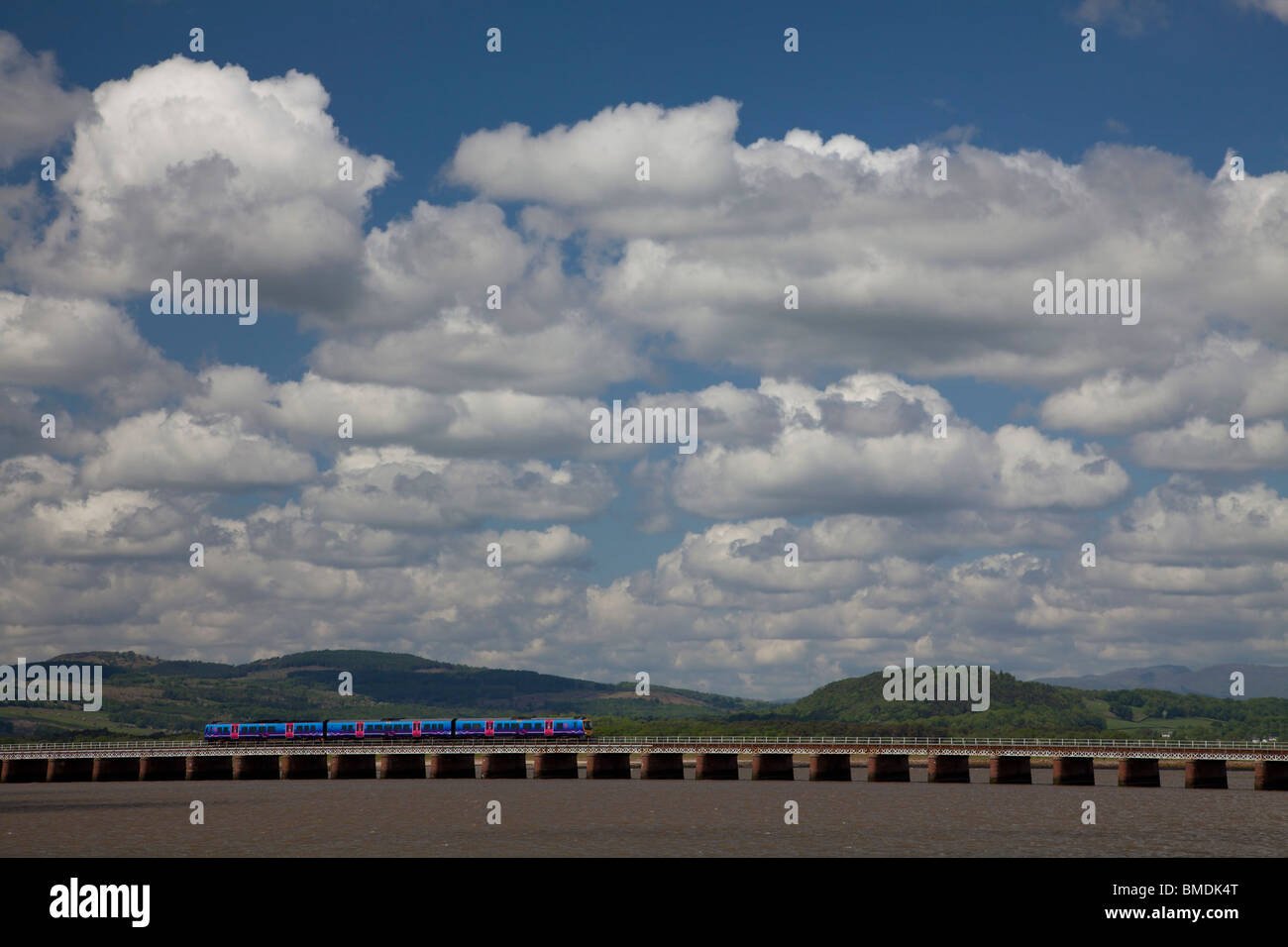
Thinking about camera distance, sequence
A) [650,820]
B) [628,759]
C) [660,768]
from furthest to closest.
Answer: [660,768] → [628,759] → [650,820]

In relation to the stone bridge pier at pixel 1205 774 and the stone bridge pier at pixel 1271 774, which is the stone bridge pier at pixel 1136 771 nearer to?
the stone bridge pier at pixel 1205 774

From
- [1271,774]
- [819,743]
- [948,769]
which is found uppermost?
[819,743]

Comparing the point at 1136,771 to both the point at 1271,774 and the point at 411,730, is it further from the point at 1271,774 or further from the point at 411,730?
the point at 411,730

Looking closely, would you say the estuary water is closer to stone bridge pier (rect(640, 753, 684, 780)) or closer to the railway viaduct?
the railway viaduct

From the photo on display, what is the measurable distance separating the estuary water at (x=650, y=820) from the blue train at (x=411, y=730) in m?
29.4

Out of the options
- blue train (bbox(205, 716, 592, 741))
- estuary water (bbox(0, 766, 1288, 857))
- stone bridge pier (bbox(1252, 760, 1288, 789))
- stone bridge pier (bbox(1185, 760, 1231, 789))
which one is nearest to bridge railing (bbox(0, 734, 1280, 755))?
blue train (bbox(205, 716, 592, 741))

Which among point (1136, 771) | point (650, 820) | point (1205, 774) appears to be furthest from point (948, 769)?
point (650, 820)

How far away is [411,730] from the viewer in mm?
188250

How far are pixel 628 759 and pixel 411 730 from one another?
37.7 metres
